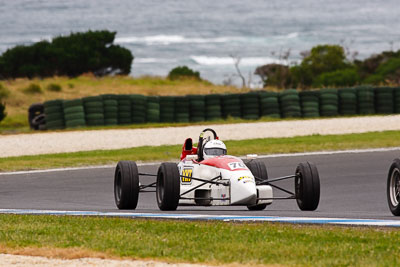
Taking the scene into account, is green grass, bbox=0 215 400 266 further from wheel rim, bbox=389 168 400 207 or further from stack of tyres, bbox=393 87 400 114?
stack of tyres, bbox=393 87 400 114

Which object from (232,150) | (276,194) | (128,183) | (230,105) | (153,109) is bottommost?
(276,194)

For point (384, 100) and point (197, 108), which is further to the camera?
point (384, 100)

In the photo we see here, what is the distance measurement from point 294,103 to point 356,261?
110 ft

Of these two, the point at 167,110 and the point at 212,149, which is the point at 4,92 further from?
the point at 212,149

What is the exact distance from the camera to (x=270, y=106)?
4125 centimetres

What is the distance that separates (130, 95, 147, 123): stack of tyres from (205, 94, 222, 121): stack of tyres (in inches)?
119

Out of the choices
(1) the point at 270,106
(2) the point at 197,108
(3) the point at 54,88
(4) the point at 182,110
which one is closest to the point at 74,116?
(4) the point at 182,110

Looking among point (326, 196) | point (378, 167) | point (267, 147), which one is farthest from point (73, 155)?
point (326, 196)

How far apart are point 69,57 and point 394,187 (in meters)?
74.9

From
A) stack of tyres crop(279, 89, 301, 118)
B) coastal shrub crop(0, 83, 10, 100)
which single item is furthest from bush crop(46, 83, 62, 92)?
stack of tyres crop(279, 89, 301, 118)

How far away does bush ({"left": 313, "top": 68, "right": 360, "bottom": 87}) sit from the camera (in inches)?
3617

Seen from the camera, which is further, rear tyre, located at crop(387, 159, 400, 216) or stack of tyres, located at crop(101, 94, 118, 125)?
stack of tyres, located at crop(101, 94, 118, 125)

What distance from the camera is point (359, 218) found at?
11.6 m

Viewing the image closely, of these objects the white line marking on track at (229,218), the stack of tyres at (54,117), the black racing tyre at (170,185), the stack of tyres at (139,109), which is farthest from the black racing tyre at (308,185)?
the stack of tyres at (54,117)
